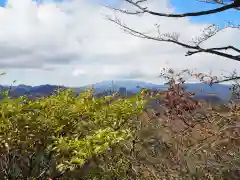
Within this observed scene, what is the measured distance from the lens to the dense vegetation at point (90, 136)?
315cm

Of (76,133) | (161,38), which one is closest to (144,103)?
(76,133)

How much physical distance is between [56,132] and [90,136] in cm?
53

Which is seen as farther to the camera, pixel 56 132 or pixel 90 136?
pixel 56 132

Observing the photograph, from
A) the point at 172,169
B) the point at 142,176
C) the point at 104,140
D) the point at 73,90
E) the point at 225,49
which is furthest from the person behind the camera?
the point at 225,49

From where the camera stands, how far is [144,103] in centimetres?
480

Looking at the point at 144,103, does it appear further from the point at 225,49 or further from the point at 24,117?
the point at 225,49

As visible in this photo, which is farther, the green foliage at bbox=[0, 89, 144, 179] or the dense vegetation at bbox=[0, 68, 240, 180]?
the green foliage at bbox=[0, 89, 144, 179]

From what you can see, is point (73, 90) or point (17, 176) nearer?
point (17, 176)

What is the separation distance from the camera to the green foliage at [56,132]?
3.96 metres

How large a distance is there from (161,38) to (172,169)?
12222mm

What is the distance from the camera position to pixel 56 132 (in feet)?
14.4

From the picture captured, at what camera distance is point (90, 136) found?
4.02 m

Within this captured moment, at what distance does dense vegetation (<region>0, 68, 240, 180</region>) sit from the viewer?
3146mm

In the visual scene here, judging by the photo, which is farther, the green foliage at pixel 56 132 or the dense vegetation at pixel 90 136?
the green foliage at pixel 56 132
